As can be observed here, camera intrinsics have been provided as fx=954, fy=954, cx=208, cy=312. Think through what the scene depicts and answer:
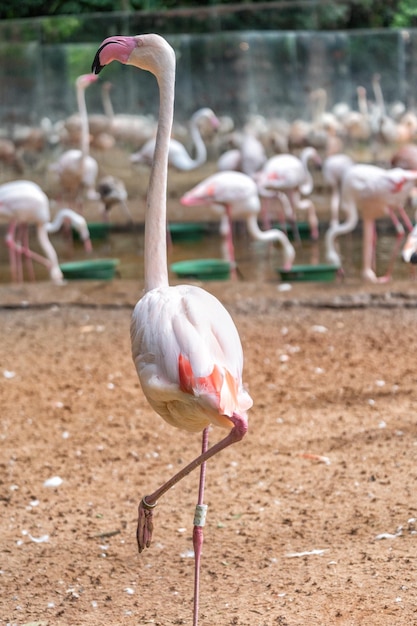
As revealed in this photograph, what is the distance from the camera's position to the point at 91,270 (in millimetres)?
8406

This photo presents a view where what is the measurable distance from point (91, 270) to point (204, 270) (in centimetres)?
102

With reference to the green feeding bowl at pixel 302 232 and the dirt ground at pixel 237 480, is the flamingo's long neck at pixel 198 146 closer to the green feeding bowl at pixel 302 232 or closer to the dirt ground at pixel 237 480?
the green feeding bowl at pixel 302 232

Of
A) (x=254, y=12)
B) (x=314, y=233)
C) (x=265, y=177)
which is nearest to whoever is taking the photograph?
(x=265, y=177)

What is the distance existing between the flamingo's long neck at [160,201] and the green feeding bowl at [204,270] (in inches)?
189

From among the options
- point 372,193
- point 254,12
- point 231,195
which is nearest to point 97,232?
point 231,195

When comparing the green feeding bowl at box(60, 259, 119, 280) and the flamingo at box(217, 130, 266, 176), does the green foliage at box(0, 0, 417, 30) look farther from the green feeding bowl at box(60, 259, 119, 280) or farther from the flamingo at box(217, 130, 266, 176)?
the green feeding bowl at box(60, 259, 119, 280)

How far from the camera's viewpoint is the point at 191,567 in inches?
135

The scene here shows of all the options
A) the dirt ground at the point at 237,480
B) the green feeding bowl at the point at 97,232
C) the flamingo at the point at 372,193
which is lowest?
the green feeding bowl at the point at 97,232

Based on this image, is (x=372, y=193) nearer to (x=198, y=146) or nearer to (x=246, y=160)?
(x=246, y=160)

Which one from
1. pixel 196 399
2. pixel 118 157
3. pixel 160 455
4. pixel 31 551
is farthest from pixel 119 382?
pixel 118 157

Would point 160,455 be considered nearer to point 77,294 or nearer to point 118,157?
point 77,294

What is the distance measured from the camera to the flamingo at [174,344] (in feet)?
8.83

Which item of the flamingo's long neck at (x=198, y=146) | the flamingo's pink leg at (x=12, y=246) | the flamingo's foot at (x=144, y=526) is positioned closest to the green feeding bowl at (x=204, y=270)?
the flamingo's pink leg at (x=12, y=246)

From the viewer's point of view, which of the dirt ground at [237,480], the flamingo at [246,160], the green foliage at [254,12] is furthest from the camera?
the green foliage at [254,12]
